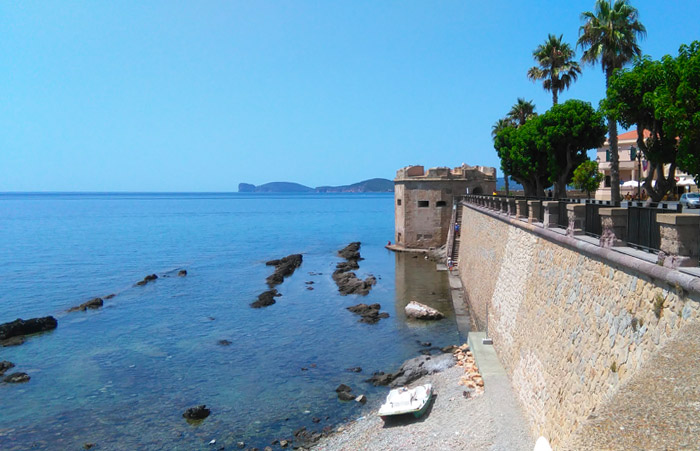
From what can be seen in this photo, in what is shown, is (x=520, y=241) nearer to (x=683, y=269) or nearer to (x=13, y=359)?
(x=683, y=269)

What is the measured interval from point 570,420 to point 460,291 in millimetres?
21108

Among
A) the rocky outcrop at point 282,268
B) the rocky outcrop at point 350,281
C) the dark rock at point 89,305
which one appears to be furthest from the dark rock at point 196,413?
the rocky outcrop at point 282,268

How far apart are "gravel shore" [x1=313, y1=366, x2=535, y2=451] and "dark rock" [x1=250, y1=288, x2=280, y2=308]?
50.8 ft

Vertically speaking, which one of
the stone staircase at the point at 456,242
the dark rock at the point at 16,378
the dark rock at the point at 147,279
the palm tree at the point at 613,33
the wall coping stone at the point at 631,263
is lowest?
the dark rock at the point at 16,378

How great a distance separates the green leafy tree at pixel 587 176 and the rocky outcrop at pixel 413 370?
33664 mm

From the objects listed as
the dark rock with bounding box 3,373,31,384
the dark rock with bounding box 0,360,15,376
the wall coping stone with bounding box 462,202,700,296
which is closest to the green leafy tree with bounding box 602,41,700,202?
the wall coping stone with bounding box 462,202,700,296

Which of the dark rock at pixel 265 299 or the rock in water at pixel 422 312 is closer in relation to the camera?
the rock in water at pixel 422 312

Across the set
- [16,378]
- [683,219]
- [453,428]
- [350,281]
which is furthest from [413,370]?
[350,281]

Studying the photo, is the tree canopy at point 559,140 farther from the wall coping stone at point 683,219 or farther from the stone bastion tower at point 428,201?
the wall coping stone at point 683,219

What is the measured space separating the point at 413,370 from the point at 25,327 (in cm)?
1925

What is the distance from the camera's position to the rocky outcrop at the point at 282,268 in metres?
37.8

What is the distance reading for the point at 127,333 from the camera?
25328mm

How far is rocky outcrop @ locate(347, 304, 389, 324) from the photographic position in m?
25.9

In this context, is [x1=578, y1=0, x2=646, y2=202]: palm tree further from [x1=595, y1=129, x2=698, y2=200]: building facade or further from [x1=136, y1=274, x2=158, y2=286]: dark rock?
[x1=136, y1=274, x2=158, y2=286]: dark rock
